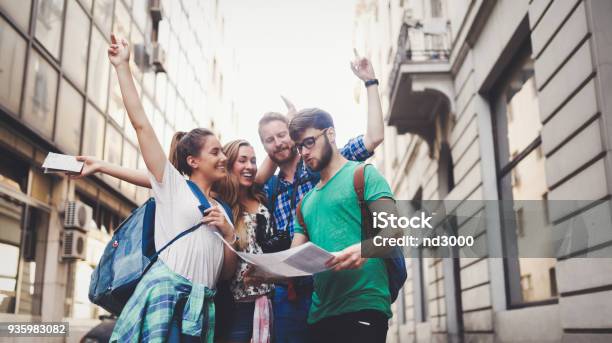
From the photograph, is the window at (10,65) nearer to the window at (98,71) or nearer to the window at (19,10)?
the window at (19,10)

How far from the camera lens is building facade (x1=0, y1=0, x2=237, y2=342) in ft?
30.8

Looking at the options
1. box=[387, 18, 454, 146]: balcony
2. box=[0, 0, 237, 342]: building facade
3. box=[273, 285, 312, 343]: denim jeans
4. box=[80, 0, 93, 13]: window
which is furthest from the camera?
box=[80, 0, 93, 13]: window

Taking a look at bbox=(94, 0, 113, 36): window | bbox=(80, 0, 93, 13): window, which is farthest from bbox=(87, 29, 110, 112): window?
bbox=(80, 0, 93, 13): window

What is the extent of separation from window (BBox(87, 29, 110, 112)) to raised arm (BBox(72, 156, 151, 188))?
10640 millimetres

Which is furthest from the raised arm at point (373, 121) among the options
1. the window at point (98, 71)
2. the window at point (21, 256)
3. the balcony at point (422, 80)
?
the window at point (98, 71)

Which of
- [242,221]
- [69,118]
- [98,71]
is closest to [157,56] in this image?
[98,71]

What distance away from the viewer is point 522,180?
314 inches

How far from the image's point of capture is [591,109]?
5.15m

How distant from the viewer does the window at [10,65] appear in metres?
8.93

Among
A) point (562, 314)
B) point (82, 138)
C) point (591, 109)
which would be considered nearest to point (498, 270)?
point (562, 314)

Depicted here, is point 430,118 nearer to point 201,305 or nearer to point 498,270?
point 498,270

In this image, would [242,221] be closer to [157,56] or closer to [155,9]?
[157,56]

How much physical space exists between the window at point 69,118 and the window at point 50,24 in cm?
78

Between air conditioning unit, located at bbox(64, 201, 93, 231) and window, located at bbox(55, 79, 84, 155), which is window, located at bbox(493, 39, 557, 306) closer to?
air conditioning unit, located at bbox(64, 201, 93, 231)
